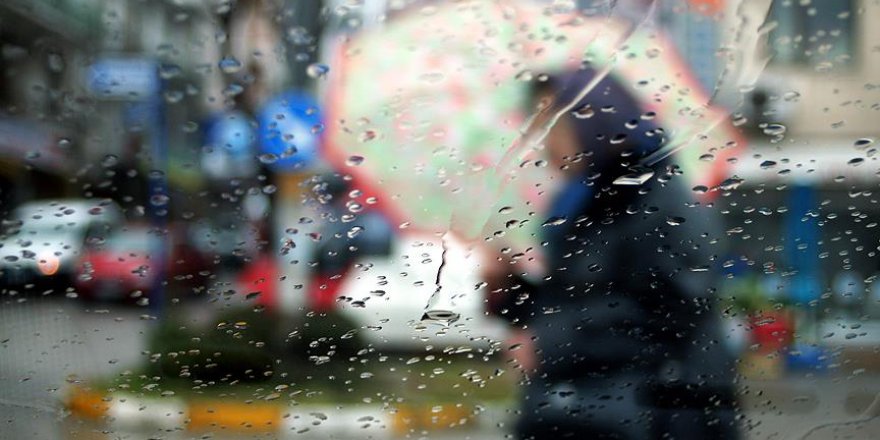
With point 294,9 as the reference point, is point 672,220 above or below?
below

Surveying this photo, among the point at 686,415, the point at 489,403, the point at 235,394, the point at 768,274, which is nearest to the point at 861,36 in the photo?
the point at 768,274

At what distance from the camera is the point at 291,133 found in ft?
5.67

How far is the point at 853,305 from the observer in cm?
182

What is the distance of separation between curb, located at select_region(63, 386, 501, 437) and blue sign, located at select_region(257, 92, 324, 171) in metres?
0.50

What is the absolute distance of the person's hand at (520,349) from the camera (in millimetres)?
1771

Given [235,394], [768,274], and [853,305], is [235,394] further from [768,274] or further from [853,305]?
[853,305]

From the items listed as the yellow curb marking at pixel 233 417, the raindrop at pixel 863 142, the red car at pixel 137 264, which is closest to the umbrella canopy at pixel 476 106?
the raindrop at pixel 863 142

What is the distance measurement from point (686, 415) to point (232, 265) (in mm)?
990

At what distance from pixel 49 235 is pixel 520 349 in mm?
988

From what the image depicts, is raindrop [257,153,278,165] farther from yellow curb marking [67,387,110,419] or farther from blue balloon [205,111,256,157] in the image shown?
yellow curb marking [67,387,110,419]

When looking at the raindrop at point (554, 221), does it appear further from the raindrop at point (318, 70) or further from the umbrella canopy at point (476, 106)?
the raindrop at point (318, 70)

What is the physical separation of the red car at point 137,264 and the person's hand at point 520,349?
640mm

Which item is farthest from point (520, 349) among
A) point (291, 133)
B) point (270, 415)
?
point (291, 133)

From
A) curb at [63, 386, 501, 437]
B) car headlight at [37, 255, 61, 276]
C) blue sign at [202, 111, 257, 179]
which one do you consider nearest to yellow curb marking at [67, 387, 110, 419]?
curb at [63, 386, 501, 437]
